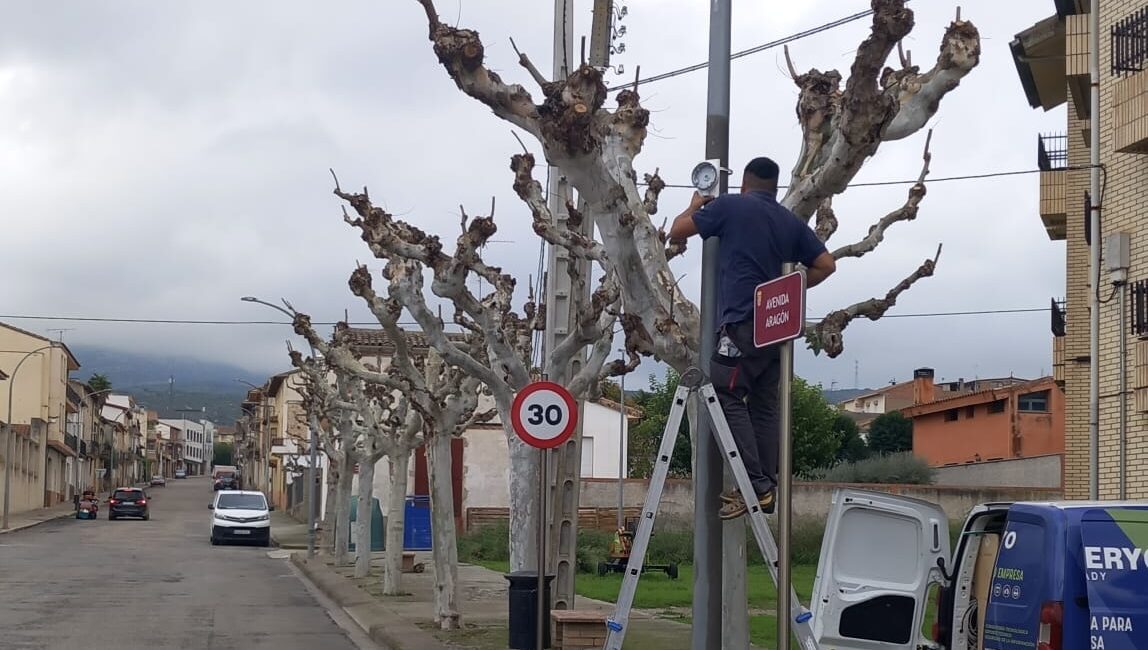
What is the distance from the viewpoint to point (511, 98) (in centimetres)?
971

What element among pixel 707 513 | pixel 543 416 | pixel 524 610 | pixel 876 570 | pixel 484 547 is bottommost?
pixel 484 547

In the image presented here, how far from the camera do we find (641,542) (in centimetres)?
744

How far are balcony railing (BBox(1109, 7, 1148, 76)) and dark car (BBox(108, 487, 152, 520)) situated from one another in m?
51.7

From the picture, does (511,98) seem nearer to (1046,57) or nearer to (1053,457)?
(1046,57)

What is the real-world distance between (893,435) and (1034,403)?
2635cm

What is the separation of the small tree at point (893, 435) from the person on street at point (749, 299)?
2997 inches

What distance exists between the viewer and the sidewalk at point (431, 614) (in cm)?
1622

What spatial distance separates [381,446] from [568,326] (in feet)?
34.4

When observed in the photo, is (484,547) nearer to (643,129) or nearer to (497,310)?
(497,310)

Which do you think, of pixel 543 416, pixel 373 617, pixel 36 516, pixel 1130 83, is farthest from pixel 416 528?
Answer: pixel 36 516

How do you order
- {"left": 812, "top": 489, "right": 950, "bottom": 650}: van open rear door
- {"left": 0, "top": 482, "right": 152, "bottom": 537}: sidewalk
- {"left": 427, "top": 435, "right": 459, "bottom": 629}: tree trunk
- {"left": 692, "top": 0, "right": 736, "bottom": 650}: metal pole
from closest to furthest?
1. {"left": 812, "top": 489, "right": 950, "bottom": 650}: van open rear door
2. {"left": 692, "top": 0, "right": 736, "bottom": 650}: metal pole
3. {"left": 427, "top": 435, "right": 459, "bottom": 629}: tree trunk
4. {"left": 0, "top": 482, "right": 152, "bottom": 537}: sidewalk

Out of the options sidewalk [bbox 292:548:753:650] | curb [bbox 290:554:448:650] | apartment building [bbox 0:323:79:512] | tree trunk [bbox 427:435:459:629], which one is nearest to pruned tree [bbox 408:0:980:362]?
sidewalk [bbox 292:548:753:650]

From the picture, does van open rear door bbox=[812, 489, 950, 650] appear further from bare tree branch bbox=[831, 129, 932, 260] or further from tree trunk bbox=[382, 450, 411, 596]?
tree trunk bbox=[382, 450, 411, 596]

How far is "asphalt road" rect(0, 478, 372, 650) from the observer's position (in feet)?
55.4
